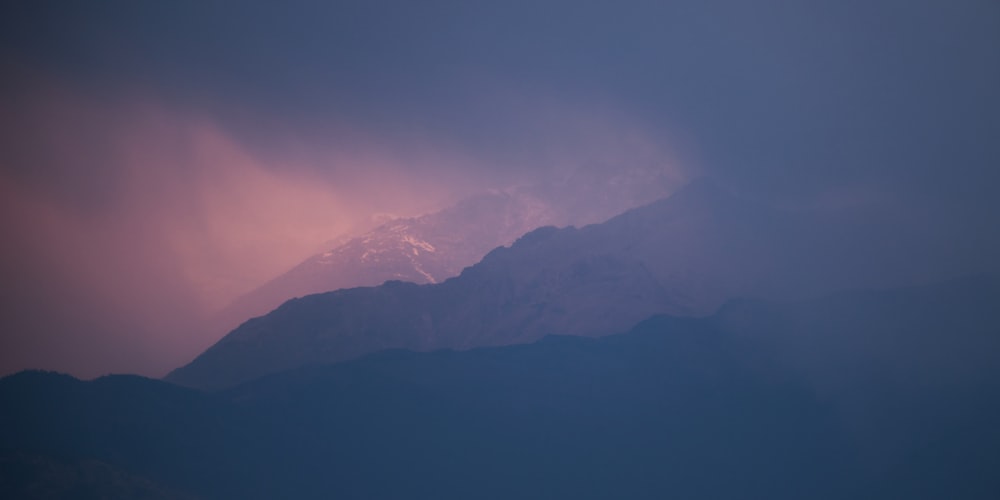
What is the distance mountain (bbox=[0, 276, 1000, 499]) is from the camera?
51.3 metres

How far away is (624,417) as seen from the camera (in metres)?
59.4

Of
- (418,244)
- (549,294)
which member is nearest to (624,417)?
(549,294)

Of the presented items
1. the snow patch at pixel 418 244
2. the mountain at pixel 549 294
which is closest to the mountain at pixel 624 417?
the mountain at pixel 549 294

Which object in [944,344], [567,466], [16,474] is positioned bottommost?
[567,466]

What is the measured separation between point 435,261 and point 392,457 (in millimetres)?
44246

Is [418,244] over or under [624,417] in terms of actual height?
over

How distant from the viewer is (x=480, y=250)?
99500mm

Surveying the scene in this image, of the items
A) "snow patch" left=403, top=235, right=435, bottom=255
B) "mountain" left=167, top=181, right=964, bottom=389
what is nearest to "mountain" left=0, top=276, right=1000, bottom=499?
"mountain" left=167, top=181, right=964, bottom=389

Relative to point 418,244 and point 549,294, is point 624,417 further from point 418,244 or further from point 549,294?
point 418,244

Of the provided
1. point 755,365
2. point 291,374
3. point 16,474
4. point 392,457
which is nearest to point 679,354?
point 755,365

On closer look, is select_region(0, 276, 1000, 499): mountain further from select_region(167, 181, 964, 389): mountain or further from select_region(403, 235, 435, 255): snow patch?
select_region(403, 235, 435, 255): snow patch

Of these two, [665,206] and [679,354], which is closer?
[679,354]

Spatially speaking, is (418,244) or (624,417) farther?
(418,244)

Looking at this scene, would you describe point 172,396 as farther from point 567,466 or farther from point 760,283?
point 760,283
